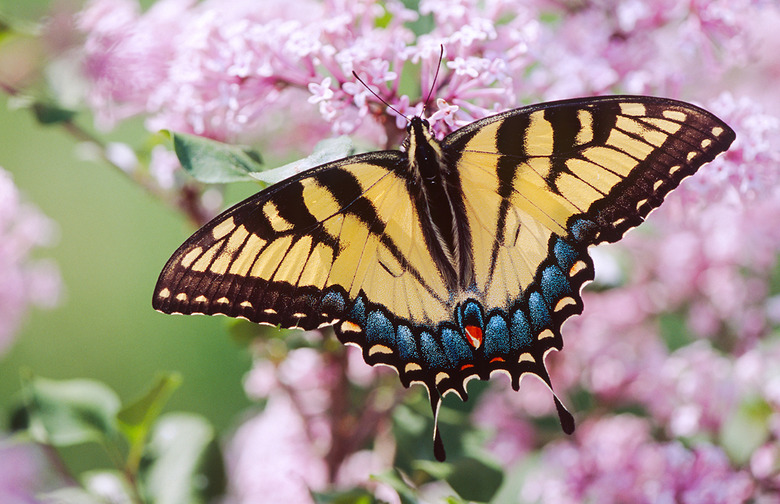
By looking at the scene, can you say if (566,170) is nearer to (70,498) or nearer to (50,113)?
(50,113)

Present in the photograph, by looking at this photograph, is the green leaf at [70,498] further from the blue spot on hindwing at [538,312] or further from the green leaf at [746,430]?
the green leaf at [746,430]

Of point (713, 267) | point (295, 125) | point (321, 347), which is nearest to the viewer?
point (321, 347)

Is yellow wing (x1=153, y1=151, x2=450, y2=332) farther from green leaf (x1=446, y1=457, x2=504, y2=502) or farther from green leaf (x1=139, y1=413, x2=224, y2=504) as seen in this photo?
green leaf (x1=139, y1=413, x2=224, y2=504)

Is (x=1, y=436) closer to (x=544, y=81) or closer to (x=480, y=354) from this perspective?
(x=480, y=354)

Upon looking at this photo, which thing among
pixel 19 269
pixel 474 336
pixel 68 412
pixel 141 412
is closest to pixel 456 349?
pixel 474 336

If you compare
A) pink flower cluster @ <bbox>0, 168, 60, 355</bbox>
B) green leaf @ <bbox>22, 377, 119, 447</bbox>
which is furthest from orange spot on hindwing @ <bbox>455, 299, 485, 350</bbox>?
pink flower cluster @ <bbox>0, 168, 60, 355</bbox>

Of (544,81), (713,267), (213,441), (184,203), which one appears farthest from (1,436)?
(713,267)
